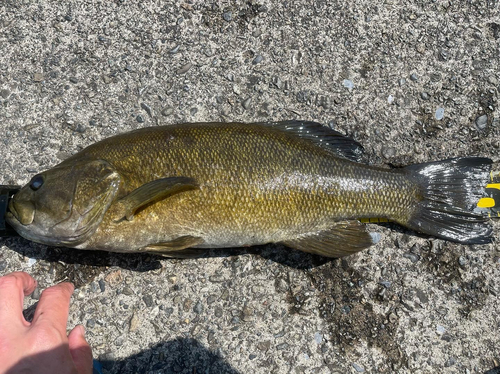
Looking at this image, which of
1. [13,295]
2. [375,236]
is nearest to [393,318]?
[375,236]

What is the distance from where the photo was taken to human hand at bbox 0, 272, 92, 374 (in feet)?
7.35

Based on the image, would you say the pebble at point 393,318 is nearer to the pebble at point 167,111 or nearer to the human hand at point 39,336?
the human hand at point 39,336

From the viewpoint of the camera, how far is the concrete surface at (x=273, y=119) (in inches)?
113

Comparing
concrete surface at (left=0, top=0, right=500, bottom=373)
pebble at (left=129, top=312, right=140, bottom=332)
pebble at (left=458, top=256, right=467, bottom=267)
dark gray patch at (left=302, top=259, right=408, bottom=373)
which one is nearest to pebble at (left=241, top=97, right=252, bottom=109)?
concrete surface at (left=0, top=0, right=500, bottom=373)

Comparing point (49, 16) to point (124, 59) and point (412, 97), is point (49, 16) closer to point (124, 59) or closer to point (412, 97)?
point (124, 59)

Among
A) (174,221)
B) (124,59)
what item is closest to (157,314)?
(174,221)

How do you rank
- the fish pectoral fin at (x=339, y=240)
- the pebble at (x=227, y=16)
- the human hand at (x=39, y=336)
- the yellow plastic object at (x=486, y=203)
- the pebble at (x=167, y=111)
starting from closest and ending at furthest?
the human hand at (x=39, y=336)
the fish pectoral fin at (x=339, y=240)
the yellow plastic object at (x=486, y=203)
the pebble at (x=167, y=111)
the pebble at (x=227, y=16)

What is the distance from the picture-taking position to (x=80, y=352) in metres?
2.50

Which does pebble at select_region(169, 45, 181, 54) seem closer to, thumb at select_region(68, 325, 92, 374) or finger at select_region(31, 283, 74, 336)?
finger at select_region(31, 283, 74, 336)

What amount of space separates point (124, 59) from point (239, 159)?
1486mm

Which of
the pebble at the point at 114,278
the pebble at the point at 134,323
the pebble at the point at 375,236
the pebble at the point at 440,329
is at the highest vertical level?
the pebble at the point at 375,236

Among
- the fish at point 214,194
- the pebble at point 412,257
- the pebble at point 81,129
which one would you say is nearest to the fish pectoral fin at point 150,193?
the fish at point 214,194

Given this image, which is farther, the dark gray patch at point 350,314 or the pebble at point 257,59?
the pebble at point 257,59

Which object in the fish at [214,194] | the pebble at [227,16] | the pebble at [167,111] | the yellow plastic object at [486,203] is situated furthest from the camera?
the pebble at [227,16]
